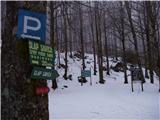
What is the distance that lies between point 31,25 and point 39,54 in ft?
1.02

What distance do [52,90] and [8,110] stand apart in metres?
17.7

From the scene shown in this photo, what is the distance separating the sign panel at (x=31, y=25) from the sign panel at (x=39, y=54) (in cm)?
8

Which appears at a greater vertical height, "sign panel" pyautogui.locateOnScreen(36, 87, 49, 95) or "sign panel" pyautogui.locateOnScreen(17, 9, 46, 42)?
"sign panel" pyautogui.locateOnScreen(17, 9, 46, 42)

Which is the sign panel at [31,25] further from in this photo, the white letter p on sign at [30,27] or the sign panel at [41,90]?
the sign panel at [41,90]

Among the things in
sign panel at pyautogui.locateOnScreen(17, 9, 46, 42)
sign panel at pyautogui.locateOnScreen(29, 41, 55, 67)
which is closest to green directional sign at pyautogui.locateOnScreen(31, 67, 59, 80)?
sign panel at pyautogui.locateOnScreen(29, 41, 55, 67)

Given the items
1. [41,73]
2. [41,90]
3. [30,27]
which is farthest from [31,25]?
[41,90]

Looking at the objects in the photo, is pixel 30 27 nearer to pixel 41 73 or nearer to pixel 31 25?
pixel 31 25

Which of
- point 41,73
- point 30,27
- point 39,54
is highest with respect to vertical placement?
point 30,27

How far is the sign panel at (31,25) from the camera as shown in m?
3.43

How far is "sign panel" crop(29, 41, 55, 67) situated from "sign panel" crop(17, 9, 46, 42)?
82 millimetres

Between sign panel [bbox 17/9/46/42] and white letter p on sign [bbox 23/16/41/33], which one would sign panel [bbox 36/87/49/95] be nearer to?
sign panel [bbox 17/9/46/42]

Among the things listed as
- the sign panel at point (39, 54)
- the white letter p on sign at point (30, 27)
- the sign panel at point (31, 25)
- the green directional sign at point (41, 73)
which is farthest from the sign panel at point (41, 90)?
the white letter p on sign at point (30, 27)

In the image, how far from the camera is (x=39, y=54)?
3514 millimetres

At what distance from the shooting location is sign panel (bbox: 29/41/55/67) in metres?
3.48
